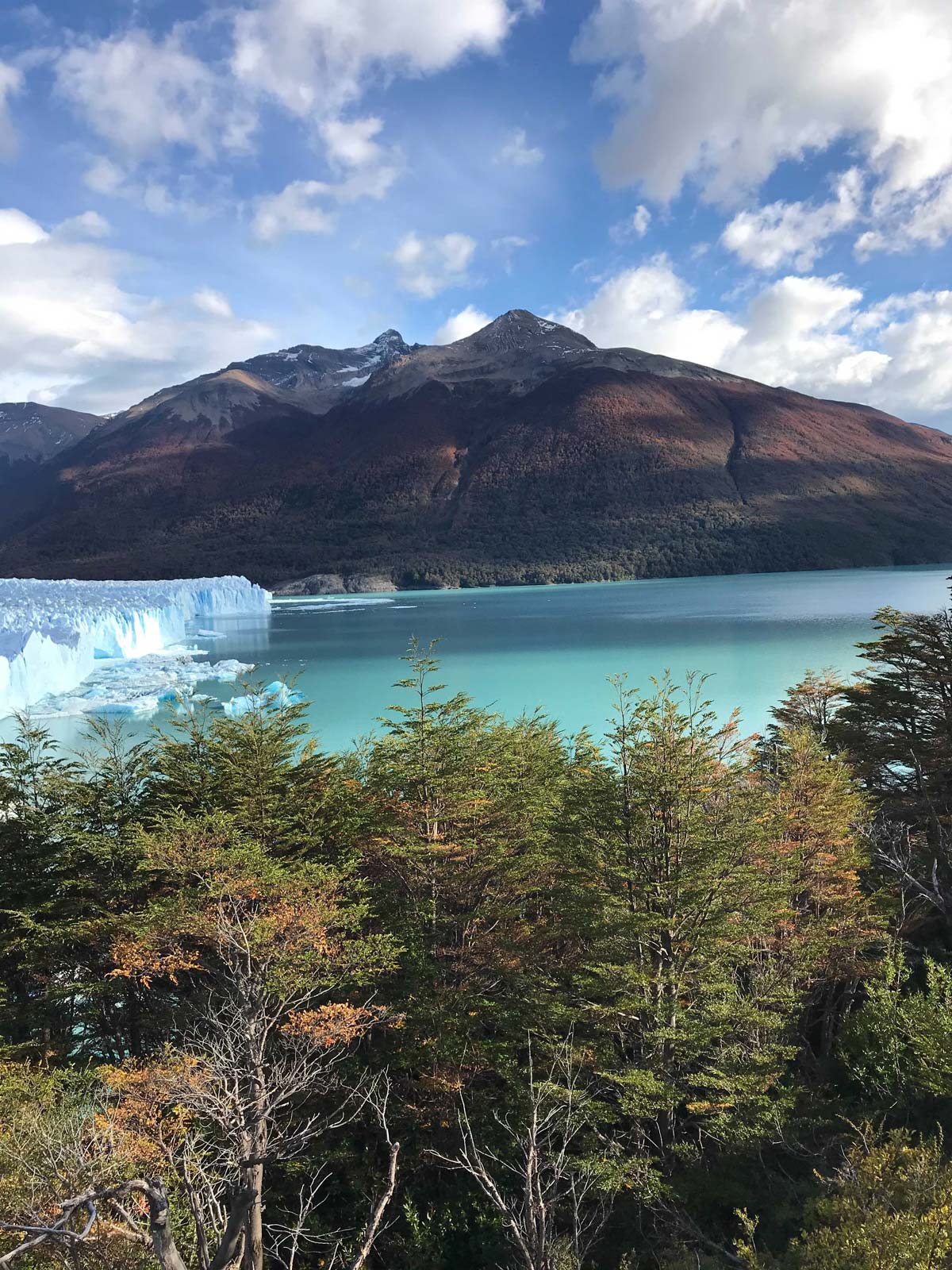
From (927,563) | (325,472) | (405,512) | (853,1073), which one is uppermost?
(325,472)

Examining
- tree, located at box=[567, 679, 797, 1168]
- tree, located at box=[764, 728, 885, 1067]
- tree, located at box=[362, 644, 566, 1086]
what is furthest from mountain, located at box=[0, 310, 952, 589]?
tree, located at box=[567, 679, 797, 1168]

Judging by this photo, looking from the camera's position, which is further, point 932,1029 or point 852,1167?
point 932,1029

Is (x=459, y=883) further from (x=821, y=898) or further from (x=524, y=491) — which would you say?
(x=524, y=491)

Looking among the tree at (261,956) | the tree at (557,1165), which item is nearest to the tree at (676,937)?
the tree at (557,1165)

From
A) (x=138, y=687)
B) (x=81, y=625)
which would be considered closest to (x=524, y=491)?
(x=81, y=625)

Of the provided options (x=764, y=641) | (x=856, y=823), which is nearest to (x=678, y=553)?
(x=764, y=641)

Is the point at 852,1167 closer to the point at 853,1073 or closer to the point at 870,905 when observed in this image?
the point at 853,1073
